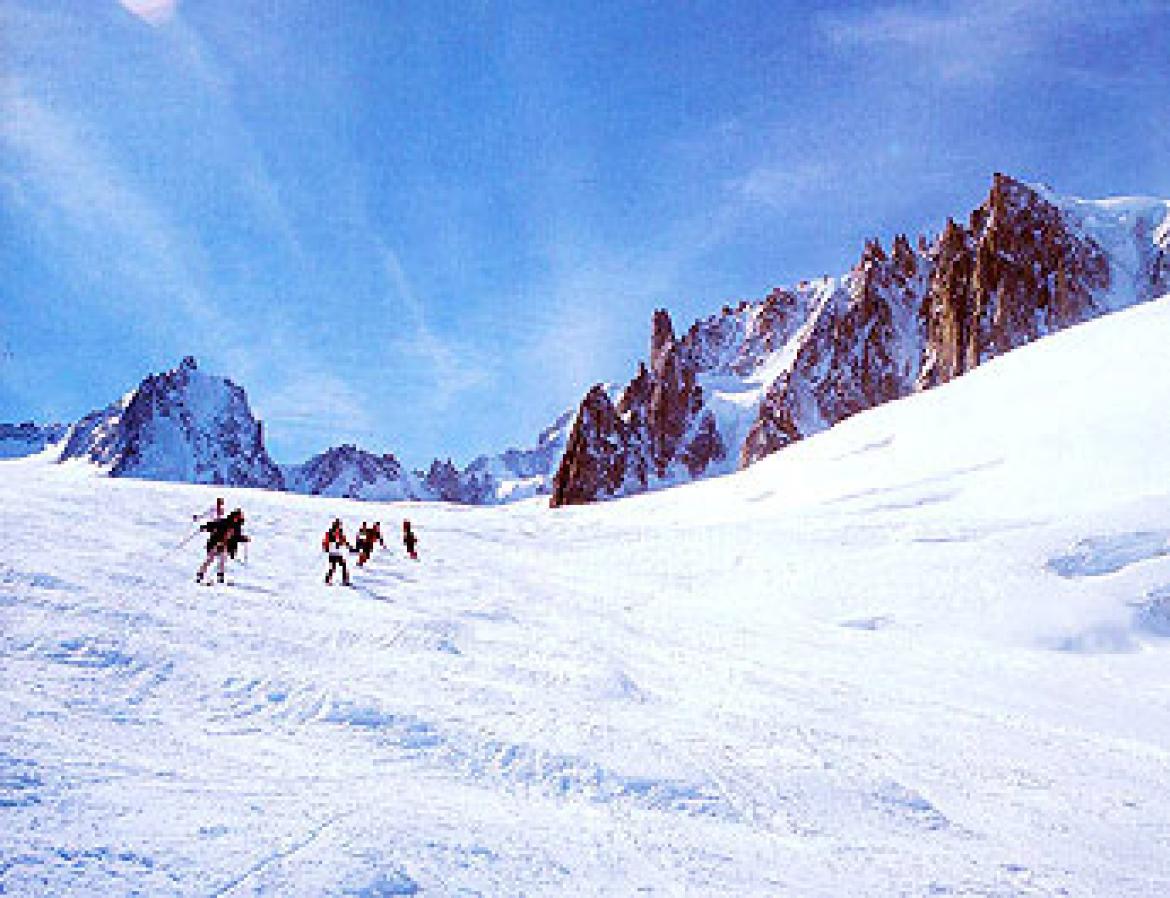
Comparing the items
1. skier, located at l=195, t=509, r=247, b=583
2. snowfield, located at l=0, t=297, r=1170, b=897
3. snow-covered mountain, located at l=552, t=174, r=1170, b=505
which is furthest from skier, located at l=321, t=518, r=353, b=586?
snow-covered mountain, located at l=552, t=174, r=1170, b=505

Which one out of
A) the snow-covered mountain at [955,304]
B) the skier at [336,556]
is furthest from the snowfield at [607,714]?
the snow-covered mountain at [955,304]

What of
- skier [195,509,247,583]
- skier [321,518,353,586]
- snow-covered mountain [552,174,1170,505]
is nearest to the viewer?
skier [195,509,247,583]

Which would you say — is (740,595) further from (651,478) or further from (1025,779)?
(651,478)

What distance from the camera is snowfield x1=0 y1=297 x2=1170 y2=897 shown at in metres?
4.27

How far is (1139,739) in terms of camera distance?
9016mm

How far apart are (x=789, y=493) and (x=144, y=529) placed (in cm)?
2355

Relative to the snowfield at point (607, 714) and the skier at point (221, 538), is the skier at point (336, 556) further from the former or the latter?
the skier at point (221, 538)

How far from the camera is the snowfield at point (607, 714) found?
168 inches

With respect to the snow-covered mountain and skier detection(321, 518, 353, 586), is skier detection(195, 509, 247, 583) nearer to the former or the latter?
skier detection(321, 518, 353, 586)

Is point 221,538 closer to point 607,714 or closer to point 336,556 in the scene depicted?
point 336,556

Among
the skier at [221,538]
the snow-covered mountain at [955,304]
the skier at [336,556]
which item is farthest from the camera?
the snow-covered mountain at [955,304]

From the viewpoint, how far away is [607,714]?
295 inches

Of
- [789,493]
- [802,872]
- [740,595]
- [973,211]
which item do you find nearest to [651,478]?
[973,211]

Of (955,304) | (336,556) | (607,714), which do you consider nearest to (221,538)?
(336,556)
